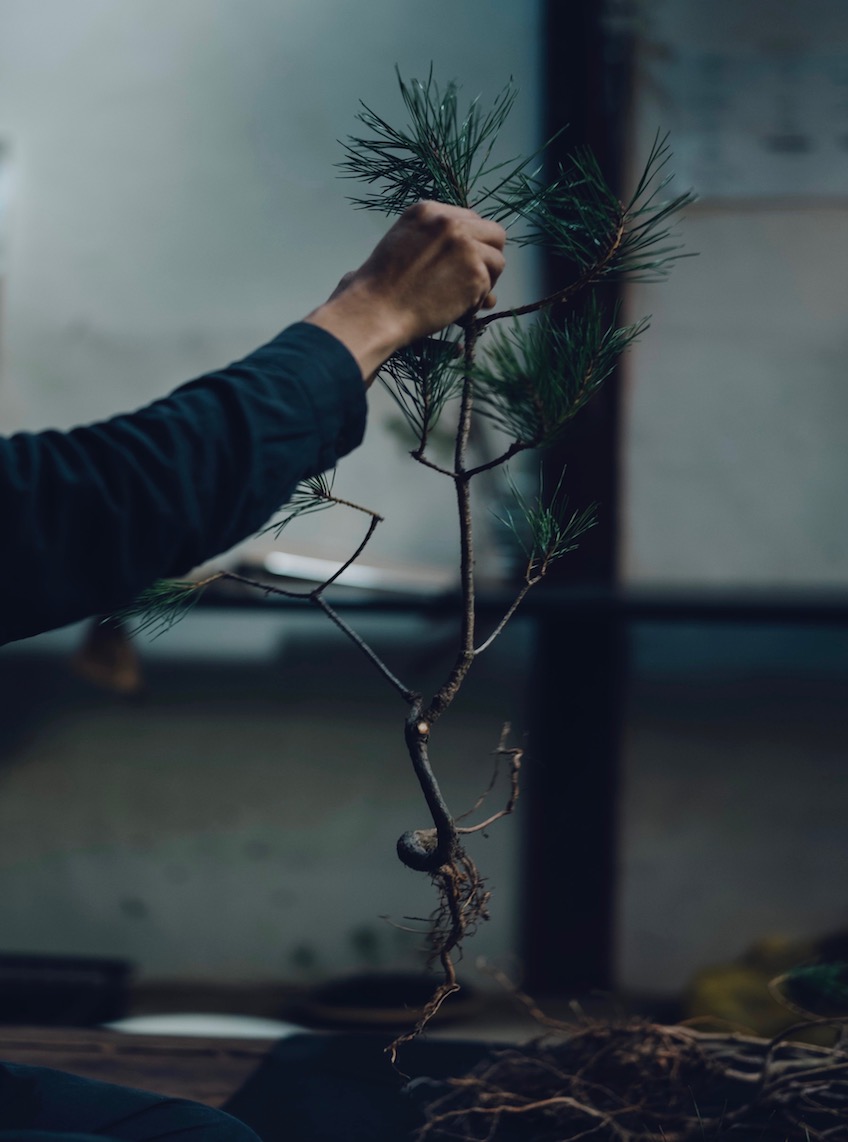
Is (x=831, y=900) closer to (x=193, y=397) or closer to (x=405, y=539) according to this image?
(x=405, y=539)

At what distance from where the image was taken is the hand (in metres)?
0.65

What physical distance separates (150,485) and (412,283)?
0.24 metres

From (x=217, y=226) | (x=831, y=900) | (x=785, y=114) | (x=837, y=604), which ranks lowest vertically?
(x=831, y=900)

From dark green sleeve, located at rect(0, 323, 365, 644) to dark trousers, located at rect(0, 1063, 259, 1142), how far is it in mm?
387

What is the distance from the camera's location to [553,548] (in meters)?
0.87

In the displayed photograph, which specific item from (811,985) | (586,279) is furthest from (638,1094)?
(586,279)

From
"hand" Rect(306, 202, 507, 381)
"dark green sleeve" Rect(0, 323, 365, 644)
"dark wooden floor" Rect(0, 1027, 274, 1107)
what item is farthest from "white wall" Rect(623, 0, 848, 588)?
"dark green sleeve" Rect(0, 323, 365, 644)

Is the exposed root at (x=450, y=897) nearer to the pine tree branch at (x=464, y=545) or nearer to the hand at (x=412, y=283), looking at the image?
the pine tree branch at (x=464, y=545)

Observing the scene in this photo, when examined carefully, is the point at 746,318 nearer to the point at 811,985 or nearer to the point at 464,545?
the point at 811,985

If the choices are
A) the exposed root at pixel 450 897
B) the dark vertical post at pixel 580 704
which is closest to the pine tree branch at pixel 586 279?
the exposed root at pixel 450 897

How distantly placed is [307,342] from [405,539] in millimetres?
1615

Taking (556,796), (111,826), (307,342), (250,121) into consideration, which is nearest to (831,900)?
(556,796)

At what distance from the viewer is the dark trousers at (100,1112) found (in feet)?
2.37

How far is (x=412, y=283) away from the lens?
2.19 ft
